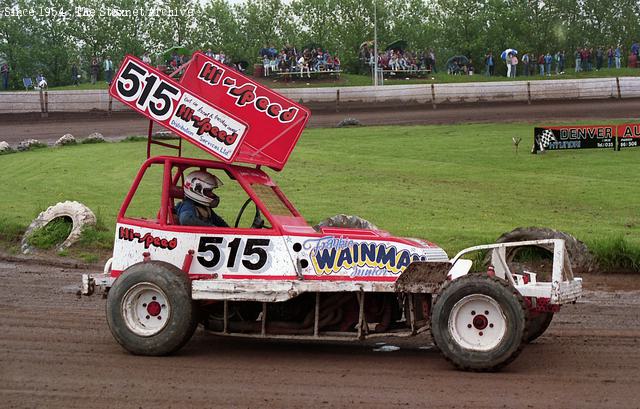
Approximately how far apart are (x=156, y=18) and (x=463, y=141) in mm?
49879

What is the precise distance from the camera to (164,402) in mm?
7551

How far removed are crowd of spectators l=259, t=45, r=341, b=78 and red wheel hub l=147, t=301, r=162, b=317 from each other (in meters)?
45.0

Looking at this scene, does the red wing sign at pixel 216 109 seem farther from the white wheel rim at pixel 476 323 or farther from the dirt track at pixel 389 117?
the dirt track at pixel 389 117

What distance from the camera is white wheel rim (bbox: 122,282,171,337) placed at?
9.19 meters

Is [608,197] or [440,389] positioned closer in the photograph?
[440,389]

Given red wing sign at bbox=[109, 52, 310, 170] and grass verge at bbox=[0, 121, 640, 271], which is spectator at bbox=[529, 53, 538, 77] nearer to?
grass verge at bbox=[0, 121, 640, 271]

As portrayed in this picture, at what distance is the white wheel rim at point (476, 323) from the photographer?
8.43 m

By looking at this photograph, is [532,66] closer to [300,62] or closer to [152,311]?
[300,62]

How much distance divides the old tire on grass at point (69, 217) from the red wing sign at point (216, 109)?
6096 millimetres

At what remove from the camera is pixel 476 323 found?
8.48m

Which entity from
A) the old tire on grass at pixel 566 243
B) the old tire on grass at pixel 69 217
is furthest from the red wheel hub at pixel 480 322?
the old tire on grass at pixel 69 217

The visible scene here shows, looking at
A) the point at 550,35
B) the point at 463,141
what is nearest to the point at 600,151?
the point at 463,141

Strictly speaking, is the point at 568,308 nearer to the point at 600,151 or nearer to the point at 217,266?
the point at 217,266

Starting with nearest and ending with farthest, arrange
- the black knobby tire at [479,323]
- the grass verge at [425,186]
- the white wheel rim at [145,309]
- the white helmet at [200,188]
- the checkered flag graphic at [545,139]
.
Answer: the black knobby tire at [479,323] → the white wheel rim at [145,309] → the white helmet at [200,188] → the grass verge at [425,186] → the checkered flag graphic at [545,139]
